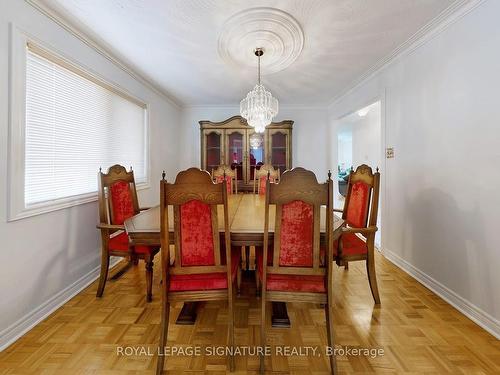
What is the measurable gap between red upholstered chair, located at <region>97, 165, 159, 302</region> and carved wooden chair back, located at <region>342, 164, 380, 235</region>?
169cm

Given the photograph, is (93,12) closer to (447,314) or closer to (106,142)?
(106,142)

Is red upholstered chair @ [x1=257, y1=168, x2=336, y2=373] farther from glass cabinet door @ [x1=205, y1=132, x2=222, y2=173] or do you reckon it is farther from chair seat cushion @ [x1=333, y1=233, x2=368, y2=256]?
glass cabinet door @ [x1=205, y1=132, x2=222, y2=173]

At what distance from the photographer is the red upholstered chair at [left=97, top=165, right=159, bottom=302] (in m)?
2.11

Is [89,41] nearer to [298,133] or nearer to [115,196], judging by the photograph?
[115,196]

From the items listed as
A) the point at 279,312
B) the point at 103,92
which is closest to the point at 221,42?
the point at 103,92

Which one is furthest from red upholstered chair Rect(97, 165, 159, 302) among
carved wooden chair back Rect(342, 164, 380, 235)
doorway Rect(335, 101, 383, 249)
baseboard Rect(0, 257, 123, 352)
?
doorway Rect(335, 101, 383, 249)

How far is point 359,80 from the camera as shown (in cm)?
358

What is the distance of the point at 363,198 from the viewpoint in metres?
2.15

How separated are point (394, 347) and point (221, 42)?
2.73 metres

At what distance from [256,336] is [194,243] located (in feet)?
2.62

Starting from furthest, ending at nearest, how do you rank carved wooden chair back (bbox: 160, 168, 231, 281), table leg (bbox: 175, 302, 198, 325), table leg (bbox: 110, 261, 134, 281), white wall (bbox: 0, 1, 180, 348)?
1. table leg (bbox: 110, 261, 134, 281)
2. table leg (bbox: 175, 302, 198, 325)
3. white wall (bbox: 0, 1, 180, 348)
4. carved wooden chair back (bbox: 160, 168, 231, 281)

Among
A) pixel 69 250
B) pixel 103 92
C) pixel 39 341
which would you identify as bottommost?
pixel 39 341

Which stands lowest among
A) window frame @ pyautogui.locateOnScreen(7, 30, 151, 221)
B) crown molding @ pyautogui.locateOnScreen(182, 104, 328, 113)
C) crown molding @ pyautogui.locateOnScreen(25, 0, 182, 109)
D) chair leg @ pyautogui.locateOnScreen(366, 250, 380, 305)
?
chair leg @ pyautogui.locateOnScreen(366, 250, 380, 305)

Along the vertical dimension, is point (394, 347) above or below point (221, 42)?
below
